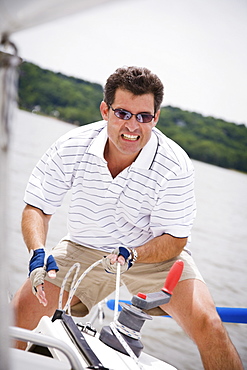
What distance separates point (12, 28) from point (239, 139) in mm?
29351

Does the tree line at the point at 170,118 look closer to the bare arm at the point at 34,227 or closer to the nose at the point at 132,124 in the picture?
the bare arm at the point at 34,227

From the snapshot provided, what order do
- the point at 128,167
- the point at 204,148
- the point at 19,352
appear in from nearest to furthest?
1. the point at 19,352
2. the point at 128,167
3. the point at 204,148

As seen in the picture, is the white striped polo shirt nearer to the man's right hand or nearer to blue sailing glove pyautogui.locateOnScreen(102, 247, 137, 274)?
blue sailing glove pyautogui.locateOnScreen(102, 247, 137, 274)

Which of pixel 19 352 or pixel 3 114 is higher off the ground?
pixel 3 114

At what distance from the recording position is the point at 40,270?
1945mm

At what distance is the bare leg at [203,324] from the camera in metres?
2.01

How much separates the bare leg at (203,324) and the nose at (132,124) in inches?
27.8

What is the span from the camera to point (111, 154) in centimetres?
242

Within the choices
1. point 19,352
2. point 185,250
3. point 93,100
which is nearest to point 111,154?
point 185,250

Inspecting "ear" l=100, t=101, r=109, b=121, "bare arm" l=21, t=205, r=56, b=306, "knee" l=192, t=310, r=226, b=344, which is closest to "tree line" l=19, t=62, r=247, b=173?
"ear" l=100, t=101, r=109, b=121

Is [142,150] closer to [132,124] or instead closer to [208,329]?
[132,124]

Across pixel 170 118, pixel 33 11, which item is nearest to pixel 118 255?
pixel 33 11

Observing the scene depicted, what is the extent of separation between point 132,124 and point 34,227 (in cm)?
62

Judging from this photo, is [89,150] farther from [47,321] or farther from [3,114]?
[3,114]
